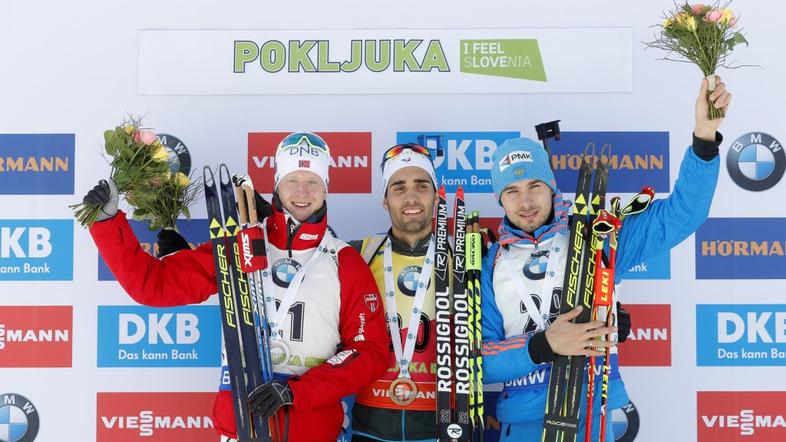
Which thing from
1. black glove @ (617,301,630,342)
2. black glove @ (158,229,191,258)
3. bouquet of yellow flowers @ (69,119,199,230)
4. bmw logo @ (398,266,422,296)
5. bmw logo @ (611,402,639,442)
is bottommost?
bmw logo @ (611,402,639,442)

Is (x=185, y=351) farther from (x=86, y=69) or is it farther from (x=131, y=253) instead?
(x=86, y=69)

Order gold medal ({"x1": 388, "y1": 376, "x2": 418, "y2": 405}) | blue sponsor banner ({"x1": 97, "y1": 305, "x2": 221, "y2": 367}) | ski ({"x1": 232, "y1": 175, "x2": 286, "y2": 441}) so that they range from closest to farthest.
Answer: ski ({"x1": 232, "y1": 175, "x2": 286, "y2": 441}), gold medal ({"x1": 388, "y1": 376, "x2": 418, "y2": 405}), blue sponsor banner ({"x1": 97, "y1": 305, "x2": 221, "y2": 367})

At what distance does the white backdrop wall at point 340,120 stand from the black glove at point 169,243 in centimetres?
51

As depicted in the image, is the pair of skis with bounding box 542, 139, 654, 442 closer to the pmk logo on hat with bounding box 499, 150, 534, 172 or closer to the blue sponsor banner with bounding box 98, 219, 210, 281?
the pmk logo on hat with bounding box 499, 150, 534, 172

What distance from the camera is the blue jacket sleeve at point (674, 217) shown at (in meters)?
2.83

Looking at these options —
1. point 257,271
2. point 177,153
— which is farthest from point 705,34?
point 177,153

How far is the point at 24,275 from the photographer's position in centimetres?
406

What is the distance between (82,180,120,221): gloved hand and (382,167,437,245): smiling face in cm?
121

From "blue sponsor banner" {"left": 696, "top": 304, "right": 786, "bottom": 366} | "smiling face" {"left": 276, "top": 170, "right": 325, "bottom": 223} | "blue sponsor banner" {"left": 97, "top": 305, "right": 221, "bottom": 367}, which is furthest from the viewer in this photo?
"blue sponsor banner" {"left": 97, "top": 305, "right": 221, "bottom": 367}

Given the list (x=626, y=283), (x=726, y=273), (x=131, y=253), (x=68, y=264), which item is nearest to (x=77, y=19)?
(x=68, y=264)

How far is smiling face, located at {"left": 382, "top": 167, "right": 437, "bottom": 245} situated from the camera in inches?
134

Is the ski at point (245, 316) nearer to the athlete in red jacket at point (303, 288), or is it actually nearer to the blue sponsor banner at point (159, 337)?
the athlete in red jacket at point (303, 288)

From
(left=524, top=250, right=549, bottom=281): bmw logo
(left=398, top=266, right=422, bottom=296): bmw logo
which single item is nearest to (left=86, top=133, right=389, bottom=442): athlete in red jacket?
(left=398, top=266, right=422, bottom=296): bmw logo

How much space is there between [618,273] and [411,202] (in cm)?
97
